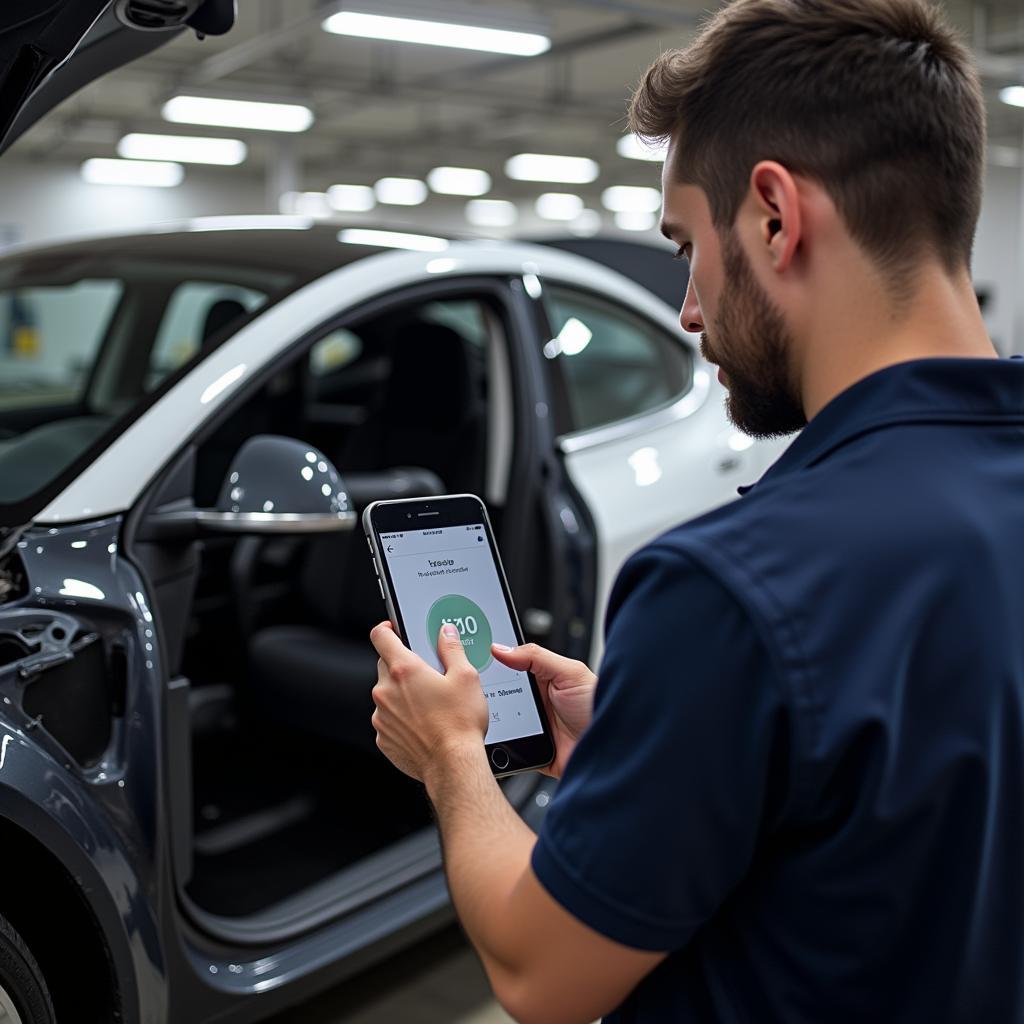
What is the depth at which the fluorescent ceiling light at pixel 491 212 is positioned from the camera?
22344 mm

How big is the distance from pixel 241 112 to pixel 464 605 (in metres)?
9.50

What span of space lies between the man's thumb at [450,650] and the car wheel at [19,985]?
751 mm

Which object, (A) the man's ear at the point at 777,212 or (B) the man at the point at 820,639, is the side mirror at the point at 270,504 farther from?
(A) the man's ear at the point at 777,212

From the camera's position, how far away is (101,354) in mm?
3162

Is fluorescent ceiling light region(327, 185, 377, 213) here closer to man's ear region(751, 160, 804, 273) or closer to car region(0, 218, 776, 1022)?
car region(0, 218, 776, 1022)

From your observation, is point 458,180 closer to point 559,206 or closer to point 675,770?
point 559,206

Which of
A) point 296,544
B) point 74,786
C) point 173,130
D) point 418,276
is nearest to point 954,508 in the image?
point 74,786

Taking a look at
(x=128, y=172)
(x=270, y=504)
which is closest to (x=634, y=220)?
(x=128, y=172)

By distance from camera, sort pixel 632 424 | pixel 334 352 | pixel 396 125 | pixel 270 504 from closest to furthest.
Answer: pixel 270 504 → pixel 632 424 → pixel 334 352 → pixel 396 125

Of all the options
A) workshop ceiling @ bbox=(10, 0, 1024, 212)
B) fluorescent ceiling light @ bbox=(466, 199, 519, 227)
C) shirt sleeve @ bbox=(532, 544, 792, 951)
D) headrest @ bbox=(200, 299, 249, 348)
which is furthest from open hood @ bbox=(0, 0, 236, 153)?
fluorescent ceiling light @ bbox=(466, 199, 519, 227)

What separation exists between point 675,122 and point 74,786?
1.16 metres

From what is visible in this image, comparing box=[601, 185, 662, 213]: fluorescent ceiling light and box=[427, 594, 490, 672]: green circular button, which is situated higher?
box=[427, 594, 490, 672]: green circular button

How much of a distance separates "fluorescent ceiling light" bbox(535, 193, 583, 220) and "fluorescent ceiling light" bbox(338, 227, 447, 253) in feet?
64.5

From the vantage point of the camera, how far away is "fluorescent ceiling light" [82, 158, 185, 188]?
15656 millimetres
